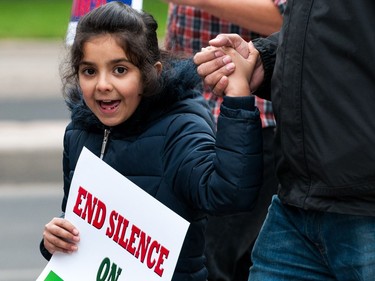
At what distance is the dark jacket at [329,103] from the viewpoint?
295cm

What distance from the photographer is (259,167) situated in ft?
10.6

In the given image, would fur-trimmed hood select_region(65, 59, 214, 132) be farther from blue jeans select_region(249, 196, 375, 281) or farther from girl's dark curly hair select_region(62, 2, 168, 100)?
blue jeans select_region(249, 196, 375, 281)

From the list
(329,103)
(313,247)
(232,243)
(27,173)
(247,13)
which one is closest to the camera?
(329,103)

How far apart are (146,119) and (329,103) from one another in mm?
666

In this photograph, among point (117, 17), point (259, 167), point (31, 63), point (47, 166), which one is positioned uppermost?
point (117, 17)

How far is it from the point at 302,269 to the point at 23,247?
4757mm

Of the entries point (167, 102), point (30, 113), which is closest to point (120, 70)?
point (167, 102)

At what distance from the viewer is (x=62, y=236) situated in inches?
136

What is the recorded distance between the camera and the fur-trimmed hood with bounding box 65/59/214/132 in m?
3.48

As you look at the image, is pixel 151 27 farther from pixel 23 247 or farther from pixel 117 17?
pixel 23 247

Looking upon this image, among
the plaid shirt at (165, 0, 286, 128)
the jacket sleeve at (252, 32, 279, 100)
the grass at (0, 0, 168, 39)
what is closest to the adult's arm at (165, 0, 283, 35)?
the plaid shirt at (165, 0, 286, 128)

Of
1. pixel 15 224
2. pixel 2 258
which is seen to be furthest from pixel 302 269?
pixel 15 224

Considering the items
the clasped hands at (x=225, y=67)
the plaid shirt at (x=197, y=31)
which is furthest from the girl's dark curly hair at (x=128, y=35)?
the plaid shirt at (x=197, y=31)

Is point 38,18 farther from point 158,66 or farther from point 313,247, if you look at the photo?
point 313,247
